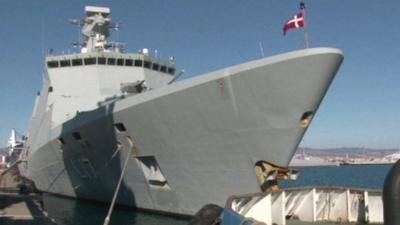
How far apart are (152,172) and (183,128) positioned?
2.37m

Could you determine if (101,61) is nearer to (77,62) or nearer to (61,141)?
(77,62)

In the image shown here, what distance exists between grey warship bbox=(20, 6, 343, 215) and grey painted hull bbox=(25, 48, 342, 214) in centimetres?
3

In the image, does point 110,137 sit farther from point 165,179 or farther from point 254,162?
point 254,162

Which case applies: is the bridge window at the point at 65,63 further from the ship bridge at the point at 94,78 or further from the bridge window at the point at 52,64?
the bridge window at the point at 52,64

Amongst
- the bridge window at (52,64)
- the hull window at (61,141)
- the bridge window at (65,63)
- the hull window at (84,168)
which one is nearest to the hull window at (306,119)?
the hull window at (84,168)

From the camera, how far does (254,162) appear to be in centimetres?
1145

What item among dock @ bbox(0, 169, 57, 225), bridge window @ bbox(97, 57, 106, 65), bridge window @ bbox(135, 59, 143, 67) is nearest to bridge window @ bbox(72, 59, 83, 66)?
bridge window @ bbox(97, 57, 106, 65)

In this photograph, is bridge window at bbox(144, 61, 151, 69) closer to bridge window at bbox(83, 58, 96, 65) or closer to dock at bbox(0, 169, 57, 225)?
bridge window at bbox(83, 58, 96, 65)

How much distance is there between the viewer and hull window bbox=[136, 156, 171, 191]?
13.8 m

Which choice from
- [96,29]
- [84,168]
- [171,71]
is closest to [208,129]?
[84,168]

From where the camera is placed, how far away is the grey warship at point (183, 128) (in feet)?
34.8

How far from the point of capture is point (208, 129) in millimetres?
12000

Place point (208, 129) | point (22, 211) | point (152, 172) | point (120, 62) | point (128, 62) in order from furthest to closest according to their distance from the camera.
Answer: point (128, 62) < point (120, 62) < point (152, 172) < point (22, 211) < point (208, 129)

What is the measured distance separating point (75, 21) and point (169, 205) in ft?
45.0
